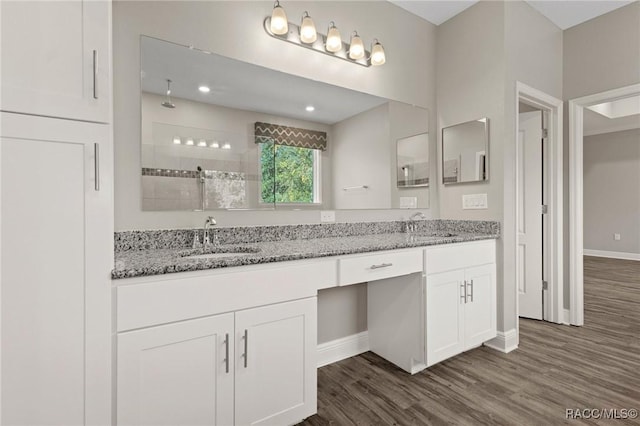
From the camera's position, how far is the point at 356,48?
2.28m

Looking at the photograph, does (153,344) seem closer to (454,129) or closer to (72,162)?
(72,162)

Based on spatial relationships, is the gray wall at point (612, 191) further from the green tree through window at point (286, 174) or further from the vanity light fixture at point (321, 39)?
the green tree through window at point (286, 174)

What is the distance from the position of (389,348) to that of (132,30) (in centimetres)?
244

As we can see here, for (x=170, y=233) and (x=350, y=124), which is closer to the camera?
(x=170, y=233)

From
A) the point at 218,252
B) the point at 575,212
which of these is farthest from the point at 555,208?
the point at 218,252

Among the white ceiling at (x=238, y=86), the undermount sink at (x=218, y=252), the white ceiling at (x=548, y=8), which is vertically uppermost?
the white ceiling at (x=548, y=8)

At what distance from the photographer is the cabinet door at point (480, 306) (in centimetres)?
221

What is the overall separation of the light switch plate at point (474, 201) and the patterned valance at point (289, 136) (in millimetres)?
1304

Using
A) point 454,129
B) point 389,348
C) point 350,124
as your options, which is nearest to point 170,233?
point 350,124

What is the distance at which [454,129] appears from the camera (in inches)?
107

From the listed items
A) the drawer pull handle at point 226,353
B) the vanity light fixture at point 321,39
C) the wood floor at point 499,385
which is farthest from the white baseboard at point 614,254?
the drawer pull handle at point 226,353

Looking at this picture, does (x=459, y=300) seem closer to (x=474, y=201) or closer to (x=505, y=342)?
(x=505, y=342)

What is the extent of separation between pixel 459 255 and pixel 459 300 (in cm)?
31

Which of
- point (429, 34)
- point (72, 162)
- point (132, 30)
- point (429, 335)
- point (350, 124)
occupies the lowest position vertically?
point (429, 335)
